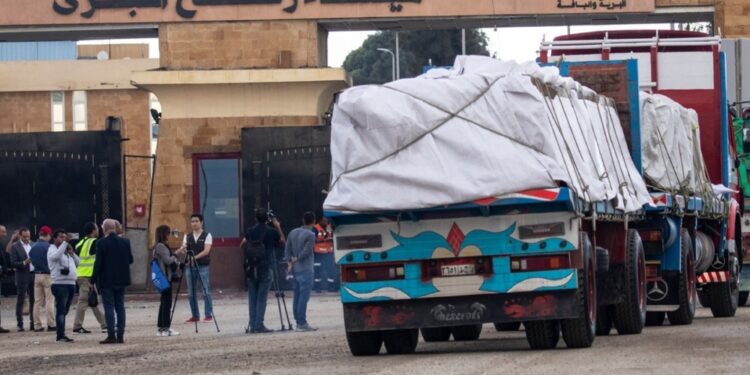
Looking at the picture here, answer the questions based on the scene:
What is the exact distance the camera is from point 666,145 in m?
22.4

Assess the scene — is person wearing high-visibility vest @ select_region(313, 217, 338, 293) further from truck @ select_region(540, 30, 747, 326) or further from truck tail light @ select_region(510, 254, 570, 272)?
truck tail light @ select_region(510, 254, 570, 272)

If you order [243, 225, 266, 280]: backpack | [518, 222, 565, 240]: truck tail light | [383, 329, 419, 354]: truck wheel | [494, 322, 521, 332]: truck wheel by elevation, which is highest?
[518, 222, 565, 240]: truck tail light

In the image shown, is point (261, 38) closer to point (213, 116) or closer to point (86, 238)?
point (213, 116)

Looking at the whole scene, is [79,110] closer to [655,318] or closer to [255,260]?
[255,260]

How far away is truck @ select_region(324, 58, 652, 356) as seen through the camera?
1673 centimetres

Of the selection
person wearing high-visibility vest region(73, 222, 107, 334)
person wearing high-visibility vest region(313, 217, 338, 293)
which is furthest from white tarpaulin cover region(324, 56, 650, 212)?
person wearing high-visibility vest region(313, 217, 338, 293)

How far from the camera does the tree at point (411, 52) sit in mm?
102000

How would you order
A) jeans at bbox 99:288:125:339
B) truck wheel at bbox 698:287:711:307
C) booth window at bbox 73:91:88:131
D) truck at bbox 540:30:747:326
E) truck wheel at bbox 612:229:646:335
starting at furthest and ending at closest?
booth window at bbox 73:91:88:131, truck wheel at bbox 698:287:711:307, jeans at bbox 99:288:125:339, truck at bbox 540:30:747:326, truck wheel at bbox 612:229:646:335

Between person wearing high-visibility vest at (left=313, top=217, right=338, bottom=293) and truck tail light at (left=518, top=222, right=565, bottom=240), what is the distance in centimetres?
1956

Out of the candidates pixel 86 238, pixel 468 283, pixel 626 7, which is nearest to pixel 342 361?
pixel 468 283

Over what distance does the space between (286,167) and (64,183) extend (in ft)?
15.5

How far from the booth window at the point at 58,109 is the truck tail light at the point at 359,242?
57024mm

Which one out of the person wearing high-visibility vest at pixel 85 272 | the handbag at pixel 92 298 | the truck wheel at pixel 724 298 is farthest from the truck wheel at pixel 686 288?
the person wearing high-visibility vest at pixel 85 272

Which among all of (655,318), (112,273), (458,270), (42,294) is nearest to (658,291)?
(655,318)
